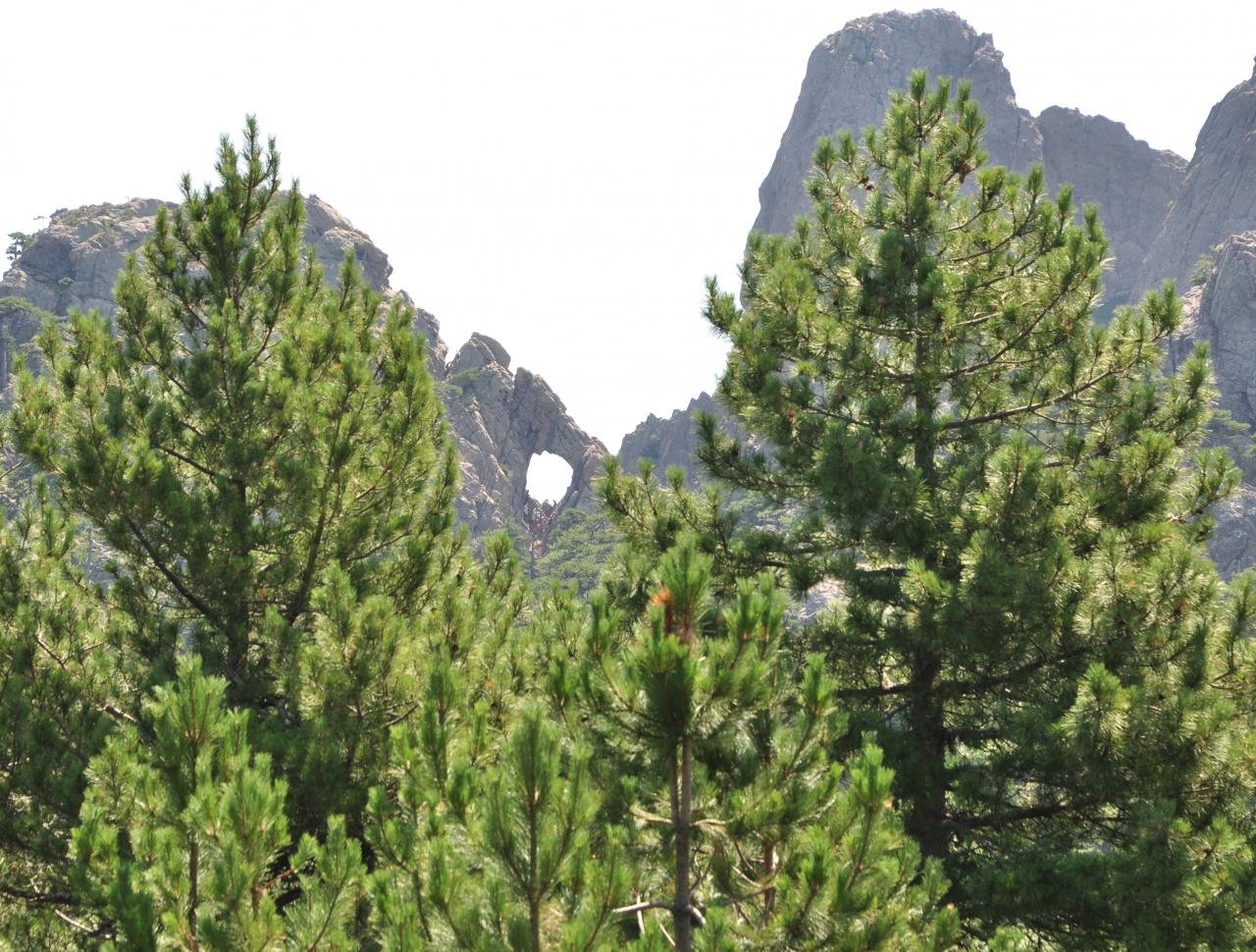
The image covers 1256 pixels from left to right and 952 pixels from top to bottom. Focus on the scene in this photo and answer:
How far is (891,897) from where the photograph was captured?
3842mm

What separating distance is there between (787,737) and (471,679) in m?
3.04

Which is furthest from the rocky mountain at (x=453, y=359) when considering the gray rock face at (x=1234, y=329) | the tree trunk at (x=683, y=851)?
the tree trunk at (x=683, y=851)

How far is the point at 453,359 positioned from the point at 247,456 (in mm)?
82277

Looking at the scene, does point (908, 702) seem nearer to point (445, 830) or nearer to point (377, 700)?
point (377, 700)

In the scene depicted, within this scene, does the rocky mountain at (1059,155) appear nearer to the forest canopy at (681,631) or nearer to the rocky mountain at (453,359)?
the rocky mountain at (453,359)

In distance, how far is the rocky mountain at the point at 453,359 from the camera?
7938cm

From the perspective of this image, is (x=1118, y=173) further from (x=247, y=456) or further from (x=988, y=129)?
(x=247, y=456)

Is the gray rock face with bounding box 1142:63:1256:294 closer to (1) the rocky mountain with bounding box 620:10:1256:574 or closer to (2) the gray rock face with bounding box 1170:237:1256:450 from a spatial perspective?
(1) the rocky mountain with bounding box 620:10:1256:574

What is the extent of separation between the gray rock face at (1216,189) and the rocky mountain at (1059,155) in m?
0.12

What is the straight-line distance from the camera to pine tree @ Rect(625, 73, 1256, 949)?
557cm

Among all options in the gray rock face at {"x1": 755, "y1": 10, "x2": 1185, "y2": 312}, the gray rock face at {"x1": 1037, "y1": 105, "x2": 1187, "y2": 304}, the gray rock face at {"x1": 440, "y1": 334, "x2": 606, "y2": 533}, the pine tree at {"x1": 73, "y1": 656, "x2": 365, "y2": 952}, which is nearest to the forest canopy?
the pine tree at {"x1": 73, "y1": 656, "x2": 365, "y2": 952}

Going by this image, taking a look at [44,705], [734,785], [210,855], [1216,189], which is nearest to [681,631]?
[734,785]

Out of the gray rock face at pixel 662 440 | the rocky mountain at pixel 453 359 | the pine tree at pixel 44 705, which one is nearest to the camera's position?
the pine tree at pixel 44 705

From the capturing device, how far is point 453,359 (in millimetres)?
87625
